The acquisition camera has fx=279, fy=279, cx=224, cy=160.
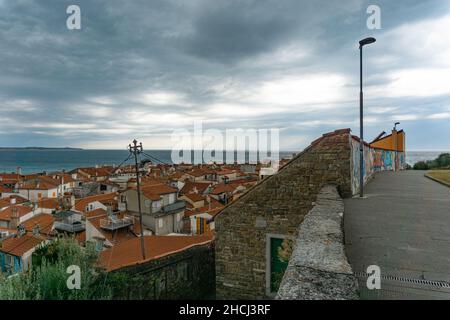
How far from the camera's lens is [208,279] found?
902 centimetres

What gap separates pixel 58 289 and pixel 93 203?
3500 cm

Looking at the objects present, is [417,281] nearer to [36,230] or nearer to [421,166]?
[36,230]

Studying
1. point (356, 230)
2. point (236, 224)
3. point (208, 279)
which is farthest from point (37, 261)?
point (356, 230)

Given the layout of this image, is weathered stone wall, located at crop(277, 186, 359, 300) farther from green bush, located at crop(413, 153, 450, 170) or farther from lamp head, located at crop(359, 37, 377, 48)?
green bush, located at crop(413, 153, 450, 170)

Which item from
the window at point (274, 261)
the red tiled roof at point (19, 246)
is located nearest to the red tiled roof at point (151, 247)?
the window at point (274, 261)

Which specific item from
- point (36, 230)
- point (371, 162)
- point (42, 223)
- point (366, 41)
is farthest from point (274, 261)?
point (42, 223)

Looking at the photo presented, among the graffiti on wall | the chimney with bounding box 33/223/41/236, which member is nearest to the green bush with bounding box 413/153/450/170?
the graffiti on wall

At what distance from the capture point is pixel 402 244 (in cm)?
396

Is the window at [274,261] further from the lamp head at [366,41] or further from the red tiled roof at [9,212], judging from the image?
the red tiled roof at [9,212]

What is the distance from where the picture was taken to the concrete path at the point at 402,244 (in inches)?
111

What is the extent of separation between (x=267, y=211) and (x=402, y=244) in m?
4.06
